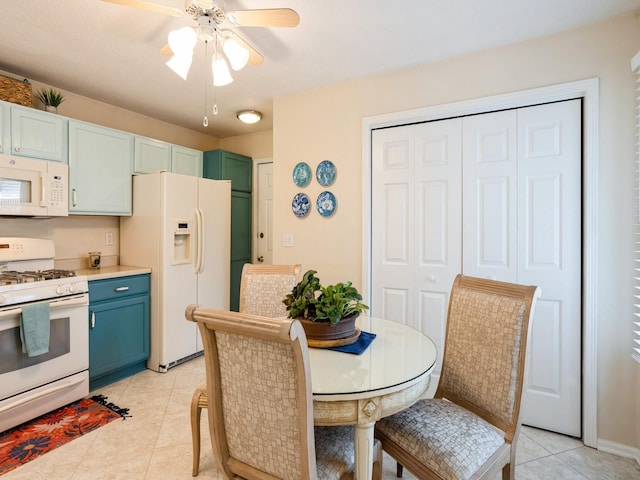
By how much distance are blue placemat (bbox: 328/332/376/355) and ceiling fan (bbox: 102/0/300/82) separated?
149 centimetres

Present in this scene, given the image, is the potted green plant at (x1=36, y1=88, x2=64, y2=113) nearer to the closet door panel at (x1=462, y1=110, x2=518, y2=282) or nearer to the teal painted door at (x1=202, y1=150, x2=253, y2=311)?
the teal painted door at (x1=202, y1=150, x2=253, y2=311)

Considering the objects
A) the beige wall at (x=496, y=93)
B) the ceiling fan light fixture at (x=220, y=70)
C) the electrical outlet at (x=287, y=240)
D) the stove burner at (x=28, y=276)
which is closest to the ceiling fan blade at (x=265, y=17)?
the ceiling fan light fixture at (x=220, y=70)

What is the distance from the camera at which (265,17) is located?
1.58 m

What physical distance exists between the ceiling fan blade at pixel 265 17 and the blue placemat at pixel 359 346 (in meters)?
1.48

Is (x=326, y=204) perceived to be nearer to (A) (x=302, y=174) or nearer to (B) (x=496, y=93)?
(A) (x=302, y=174)

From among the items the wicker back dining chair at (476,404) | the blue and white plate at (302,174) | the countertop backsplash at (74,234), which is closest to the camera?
the wicker back dining chair at (476,404)

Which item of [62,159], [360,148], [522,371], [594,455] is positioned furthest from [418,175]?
[62,159]

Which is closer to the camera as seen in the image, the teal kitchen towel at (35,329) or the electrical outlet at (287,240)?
the teal kitchen towel at (35,329)

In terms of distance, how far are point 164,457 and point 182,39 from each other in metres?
2.20

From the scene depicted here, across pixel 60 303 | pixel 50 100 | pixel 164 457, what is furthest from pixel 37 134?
pixel 164 457

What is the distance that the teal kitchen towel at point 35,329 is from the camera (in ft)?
7.06

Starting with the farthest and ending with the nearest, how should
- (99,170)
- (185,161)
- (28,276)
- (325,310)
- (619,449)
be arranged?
(185,161), (99,170), (28,276), (619,449), (325,310)

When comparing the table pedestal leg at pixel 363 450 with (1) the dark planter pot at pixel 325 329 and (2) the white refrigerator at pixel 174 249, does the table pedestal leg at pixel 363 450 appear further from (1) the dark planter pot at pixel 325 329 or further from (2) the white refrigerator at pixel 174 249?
(2) the white refrigerator at pixel 174 249

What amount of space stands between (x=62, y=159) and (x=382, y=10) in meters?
2.58
